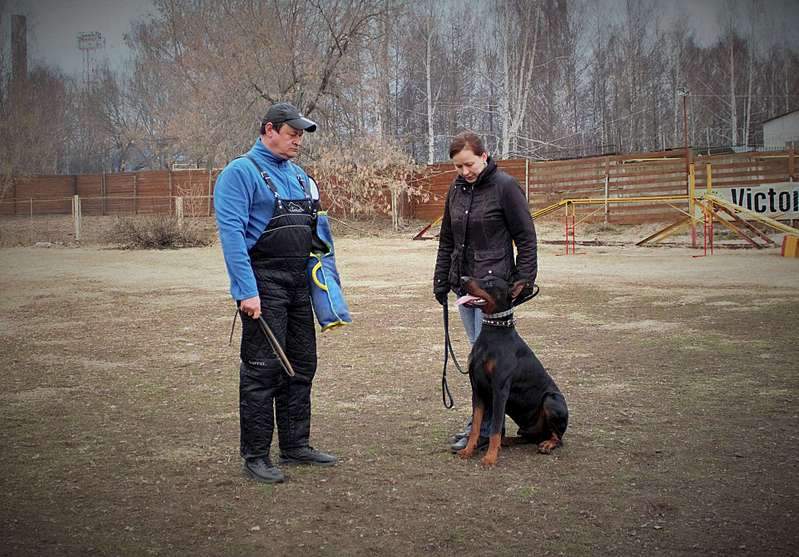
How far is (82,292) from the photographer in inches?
512

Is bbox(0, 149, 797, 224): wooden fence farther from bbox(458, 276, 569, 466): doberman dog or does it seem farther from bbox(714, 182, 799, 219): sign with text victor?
bbox(458, 276, 569, 466): doberman dog

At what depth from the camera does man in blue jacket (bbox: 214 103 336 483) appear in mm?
4035

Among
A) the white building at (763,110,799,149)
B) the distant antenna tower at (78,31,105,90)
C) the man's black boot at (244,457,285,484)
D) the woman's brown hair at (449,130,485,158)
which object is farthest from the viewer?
the distant antenna tower at (78,31,105,90)

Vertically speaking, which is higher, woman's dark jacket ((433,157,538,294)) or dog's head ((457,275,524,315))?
woman's dark jacket ((433,157,538,294))

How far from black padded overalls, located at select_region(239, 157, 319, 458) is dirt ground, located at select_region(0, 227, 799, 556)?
33 cm

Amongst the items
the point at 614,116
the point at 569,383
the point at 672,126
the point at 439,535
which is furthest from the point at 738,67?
the point at 439,535

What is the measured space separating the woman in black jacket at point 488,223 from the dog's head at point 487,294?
0.09m

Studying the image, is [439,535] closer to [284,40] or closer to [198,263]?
[198,263]

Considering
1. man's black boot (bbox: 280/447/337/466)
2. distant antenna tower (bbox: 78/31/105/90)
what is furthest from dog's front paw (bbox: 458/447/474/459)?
distant antenna tower (bbox: 78/31/105/90)

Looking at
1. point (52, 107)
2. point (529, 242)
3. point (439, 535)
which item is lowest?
point (439, 535)

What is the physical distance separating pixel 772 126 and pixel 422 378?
127 feet

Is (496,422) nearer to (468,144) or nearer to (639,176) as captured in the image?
(468,144)

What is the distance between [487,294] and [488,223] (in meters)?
0.41

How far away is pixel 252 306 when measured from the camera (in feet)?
13.0
